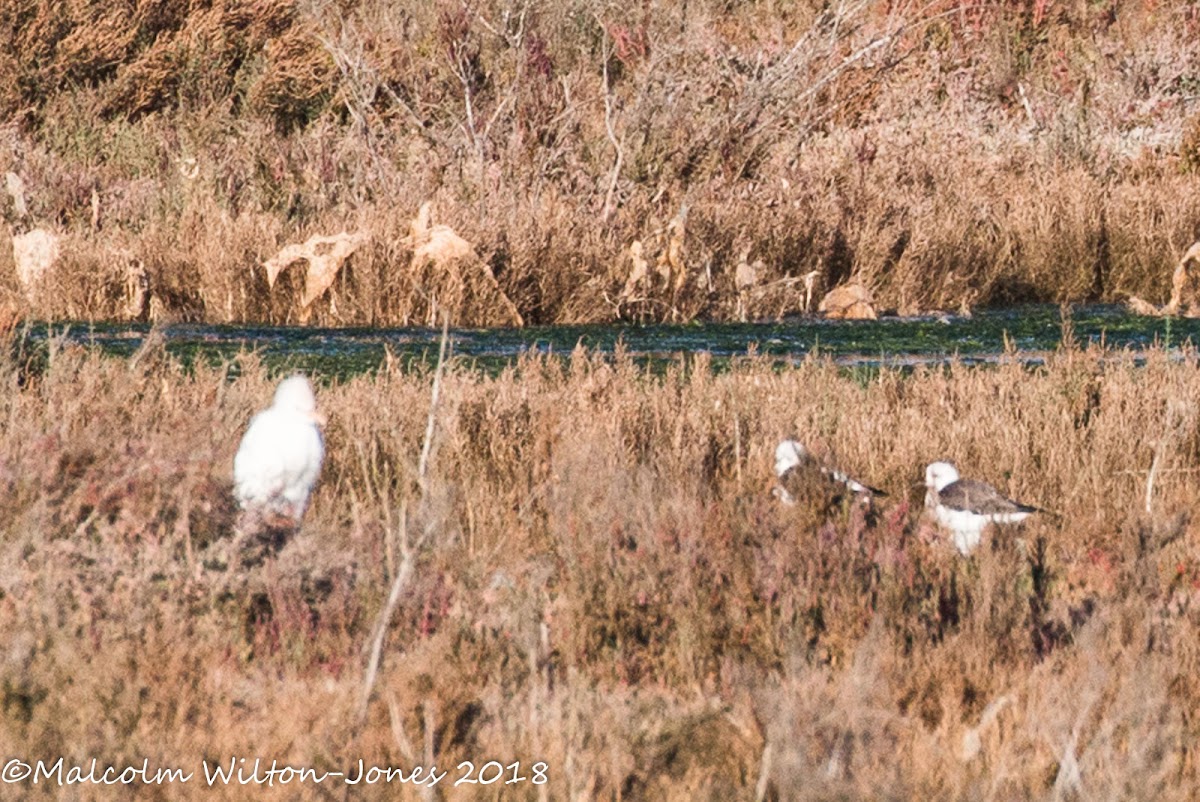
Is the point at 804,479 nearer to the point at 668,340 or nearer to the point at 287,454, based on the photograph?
the point at 287,454

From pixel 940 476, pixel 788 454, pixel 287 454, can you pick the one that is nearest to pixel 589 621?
pixel 287 454

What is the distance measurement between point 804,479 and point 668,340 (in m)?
5.79

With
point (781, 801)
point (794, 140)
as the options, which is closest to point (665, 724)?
point (781, 801)

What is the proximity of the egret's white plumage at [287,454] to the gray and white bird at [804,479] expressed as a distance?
4.52 ft

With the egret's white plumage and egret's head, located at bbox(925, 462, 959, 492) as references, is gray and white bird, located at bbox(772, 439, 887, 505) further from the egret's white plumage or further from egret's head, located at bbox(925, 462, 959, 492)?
the egret's white plumage

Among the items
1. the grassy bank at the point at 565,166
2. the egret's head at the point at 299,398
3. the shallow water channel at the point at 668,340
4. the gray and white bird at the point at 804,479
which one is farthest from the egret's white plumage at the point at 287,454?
the grassy bank at the point at 565,166

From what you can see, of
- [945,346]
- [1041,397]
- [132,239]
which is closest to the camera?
[1041,397]

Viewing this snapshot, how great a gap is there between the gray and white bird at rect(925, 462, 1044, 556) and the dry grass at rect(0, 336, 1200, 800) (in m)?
0.14

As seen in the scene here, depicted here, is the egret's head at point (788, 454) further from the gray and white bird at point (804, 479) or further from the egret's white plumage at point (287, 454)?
the egret's white plumage at point (287, 454)

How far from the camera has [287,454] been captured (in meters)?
5.36

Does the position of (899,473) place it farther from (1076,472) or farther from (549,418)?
(549,418)

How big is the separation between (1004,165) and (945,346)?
7.26m

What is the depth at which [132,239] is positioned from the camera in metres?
12.8

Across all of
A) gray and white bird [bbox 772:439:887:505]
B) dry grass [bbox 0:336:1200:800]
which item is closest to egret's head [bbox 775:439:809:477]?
gray and white bird [bbox 772:439:887:505]
